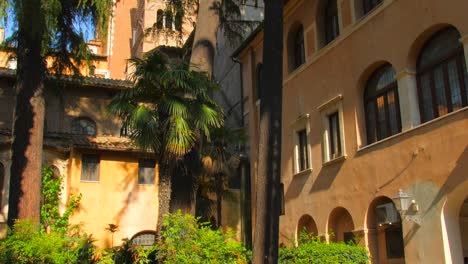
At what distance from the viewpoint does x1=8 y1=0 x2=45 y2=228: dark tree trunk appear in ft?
46.6

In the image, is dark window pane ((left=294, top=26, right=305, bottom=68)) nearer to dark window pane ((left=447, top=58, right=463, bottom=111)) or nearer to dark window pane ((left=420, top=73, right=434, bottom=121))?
dark window pane ((left=420, top=73, right=434, bottom=121))

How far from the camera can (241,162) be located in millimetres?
23781

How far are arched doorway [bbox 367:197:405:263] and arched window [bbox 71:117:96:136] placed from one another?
16.2 metres

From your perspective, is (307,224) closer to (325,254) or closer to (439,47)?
(325,254)

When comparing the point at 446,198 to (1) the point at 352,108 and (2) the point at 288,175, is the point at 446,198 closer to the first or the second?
(1) the point at 352,108

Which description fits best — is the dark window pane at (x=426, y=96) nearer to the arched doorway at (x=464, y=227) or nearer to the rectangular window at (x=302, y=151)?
the arched doorway at (x=464, y=227)

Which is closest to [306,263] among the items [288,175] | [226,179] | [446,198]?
[446,198]

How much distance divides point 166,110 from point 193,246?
4.52 meters

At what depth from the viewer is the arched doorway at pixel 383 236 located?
590 inches

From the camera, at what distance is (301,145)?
19672 millimetres

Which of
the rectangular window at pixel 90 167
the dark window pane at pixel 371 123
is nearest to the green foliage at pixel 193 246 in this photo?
the dark window pane at pixel 371 123

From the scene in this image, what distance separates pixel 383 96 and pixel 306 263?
5.02 metres

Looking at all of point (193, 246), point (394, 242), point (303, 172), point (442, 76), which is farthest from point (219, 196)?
point (193, 246)

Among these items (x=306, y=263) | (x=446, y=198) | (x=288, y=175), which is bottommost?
(x=306, y=263)
